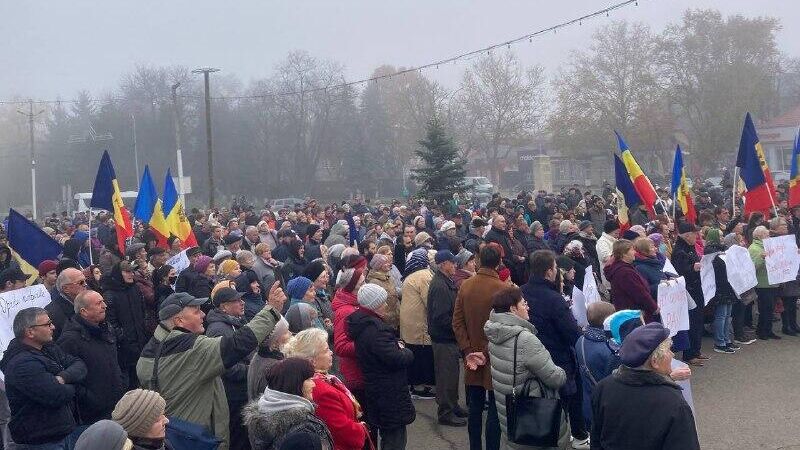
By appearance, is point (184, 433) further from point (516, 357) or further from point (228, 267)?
point (228, 267)

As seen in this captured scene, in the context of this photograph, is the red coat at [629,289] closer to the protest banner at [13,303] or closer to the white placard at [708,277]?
the white placard at [708,277]

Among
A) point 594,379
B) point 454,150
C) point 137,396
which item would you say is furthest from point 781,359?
point 454,150

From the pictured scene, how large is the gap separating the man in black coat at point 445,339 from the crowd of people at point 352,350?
0.07ft

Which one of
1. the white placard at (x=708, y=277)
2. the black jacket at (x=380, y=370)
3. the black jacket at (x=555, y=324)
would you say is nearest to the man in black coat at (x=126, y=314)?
the black jacket at (x=380, y=370)

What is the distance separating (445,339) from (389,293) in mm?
916

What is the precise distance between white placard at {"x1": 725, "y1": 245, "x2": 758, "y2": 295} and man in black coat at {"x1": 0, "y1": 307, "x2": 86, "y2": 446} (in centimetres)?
806

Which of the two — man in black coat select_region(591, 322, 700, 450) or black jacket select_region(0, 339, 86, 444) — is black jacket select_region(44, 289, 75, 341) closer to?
black jacket select_region(0, 339, 86, 444)

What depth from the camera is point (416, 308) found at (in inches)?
331

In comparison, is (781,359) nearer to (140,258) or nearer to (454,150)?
(140,258)

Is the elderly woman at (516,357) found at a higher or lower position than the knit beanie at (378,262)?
lower

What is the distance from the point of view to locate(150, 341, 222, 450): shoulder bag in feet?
16.7

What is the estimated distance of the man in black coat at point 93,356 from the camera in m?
5.57

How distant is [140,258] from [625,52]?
182ft

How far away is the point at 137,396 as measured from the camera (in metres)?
3.93
